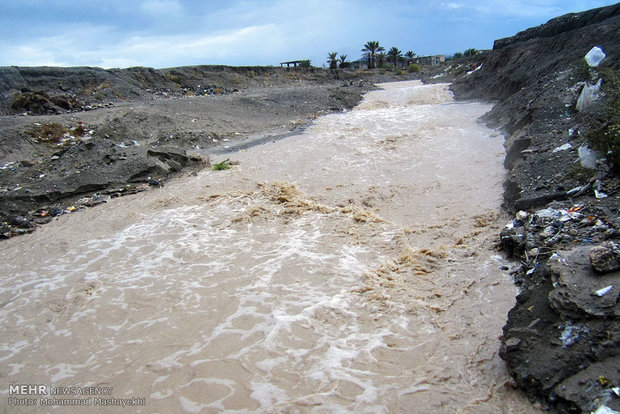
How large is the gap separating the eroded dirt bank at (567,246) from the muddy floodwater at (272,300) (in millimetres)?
304

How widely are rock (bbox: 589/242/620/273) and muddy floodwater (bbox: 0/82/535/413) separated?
106 cm

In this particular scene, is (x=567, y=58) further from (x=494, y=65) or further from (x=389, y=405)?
(x=389, y=405)

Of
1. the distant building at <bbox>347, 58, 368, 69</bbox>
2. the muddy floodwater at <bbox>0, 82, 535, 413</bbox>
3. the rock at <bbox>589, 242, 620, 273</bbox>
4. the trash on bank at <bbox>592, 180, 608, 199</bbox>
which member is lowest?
the muddy floodwater at <bbox>0, 82, 535, 413</bbox>

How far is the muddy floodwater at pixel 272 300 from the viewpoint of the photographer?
317cm

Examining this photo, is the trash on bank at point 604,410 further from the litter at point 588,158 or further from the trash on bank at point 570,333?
the litter at point 588,158

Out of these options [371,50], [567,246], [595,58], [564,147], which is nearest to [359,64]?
[371,50]

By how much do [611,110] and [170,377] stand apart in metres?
6.79

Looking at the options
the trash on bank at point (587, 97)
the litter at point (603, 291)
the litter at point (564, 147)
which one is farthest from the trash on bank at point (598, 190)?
the trash on bank at point (587, 97)

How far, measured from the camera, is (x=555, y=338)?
2.89m

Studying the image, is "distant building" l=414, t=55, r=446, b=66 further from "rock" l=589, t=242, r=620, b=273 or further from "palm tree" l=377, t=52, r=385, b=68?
"rock" l=589, t=242, r=620, b=273

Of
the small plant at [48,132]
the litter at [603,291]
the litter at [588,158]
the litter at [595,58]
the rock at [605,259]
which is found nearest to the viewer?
the litter at [603,291]

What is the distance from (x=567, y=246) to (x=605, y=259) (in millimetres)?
946

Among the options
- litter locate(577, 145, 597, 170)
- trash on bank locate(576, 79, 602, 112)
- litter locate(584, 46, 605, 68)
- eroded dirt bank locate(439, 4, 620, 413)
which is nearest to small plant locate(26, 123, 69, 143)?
eroded dirt bank locate(439, 4, 620, 413)

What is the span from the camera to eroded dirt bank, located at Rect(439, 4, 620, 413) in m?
2.65
